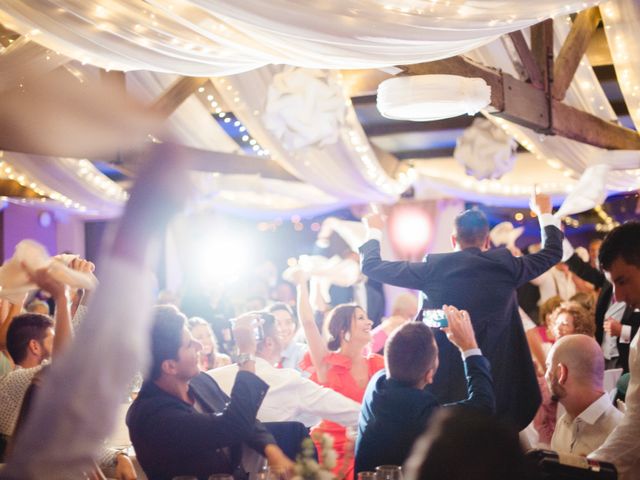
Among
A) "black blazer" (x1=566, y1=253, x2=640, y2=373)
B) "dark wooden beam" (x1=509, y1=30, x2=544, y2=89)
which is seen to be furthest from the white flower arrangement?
"dark wooden beam" (x1=509, y1=30, x2=544, y2=89)

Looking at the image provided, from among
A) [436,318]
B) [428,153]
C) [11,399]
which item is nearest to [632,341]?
[436,318]

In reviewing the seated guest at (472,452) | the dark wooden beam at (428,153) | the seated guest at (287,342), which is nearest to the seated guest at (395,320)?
the seated guest at (287,342)

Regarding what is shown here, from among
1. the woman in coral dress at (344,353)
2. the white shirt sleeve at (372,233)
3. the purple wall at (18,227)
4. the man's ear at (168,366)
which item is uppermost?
the white shirt sleeve at (372,233)

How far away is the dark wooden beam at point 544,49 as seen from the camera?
5.04 meters

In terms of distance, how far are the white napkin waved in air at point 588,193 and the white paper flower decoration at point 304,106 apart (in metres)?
1.37

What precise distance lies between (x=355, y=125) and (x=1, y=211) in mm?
6094

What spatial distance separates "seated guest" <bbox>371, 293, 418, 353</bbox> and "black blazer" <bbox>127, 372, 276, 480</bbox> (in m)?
2.67

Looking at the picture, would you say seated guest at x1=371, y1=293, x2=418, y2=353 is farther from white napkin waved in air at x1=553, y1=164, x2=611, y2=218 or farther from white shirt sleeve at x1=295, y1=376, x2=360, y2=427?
white shirt sleeve at x1=295, y1=376, x2=360, y2=427

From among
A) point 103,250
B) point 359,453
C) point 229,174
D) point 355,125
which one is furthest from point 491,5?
point 229,174

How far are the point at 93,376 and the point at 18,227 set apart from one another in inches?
423

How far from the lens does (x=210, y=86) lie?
20.6ft

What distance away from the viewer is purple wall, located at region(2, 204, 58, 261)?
10.9 metres

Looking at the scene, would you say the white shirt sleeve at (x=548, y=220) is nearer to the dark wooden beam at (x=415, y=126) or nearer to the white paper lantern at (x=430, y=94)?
the white paper lantern at (x=430, y=94)

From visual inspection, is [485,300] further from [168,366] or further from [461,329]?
[168,366]
